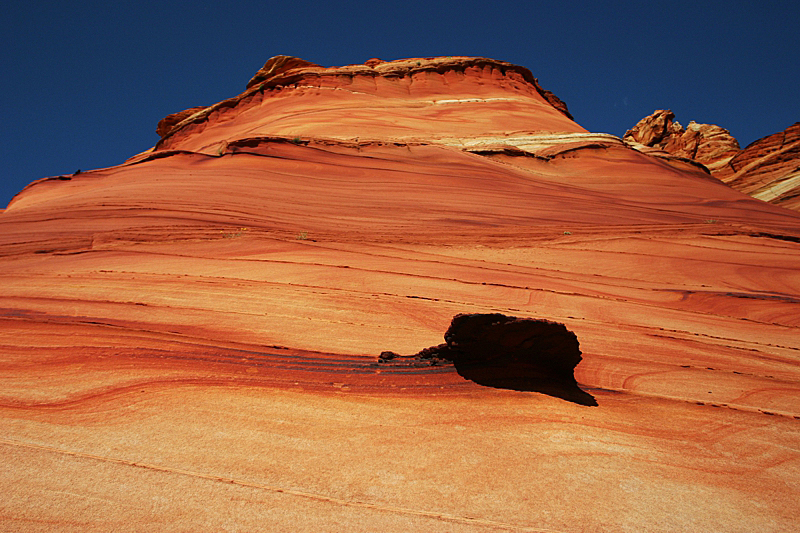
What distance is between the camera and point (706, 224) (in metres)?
10.5

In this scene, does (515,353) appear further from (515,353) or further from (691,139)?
(691,139)

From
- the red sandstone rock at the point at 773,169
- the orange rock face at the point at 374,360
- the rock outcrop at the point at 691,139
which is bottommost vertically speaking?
the orange rock face at the point at 374,360

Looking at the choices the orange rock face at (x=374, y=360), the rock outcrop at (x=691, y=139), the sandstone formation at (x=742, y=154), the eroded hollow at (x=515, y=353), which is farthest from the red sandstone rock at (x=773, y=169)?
the eroded hollow at (x=515, y=353)

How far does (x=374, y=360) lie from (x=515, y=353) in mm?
1120

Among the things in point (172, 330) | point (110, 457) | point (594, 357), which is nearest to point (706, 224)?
point (594, 357)

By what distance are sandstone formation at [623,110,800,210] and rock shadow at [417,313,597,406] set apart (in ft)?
49.7

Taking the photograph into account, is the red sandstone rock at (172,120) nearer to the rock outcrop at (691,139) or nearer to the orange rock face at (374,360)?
the orange rock face at (374,360)

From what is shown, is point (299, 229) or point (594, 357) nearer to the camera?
point (594, 357)

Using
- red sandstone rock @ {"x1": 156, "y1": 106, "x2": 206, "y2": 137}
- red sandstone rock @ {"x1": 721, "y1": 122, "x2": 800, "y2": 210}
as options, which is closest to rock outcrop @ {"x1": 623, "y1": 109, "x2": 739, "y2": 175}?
red sandstone rock @ {"x1": 721, "y1": 122, "x2": 800, "y2": 210}

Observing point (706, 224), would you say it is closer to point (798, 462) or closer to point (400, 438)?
point (798, 462)

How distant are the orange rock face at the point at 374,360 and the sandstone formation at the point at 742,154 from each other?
10.4 meters

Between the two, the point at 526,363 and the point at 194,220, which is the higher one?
the point at 194,220

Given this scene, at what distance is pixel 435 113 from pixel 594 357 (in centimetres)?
1708

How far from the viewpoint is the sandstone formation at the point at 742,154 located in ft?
86.5
